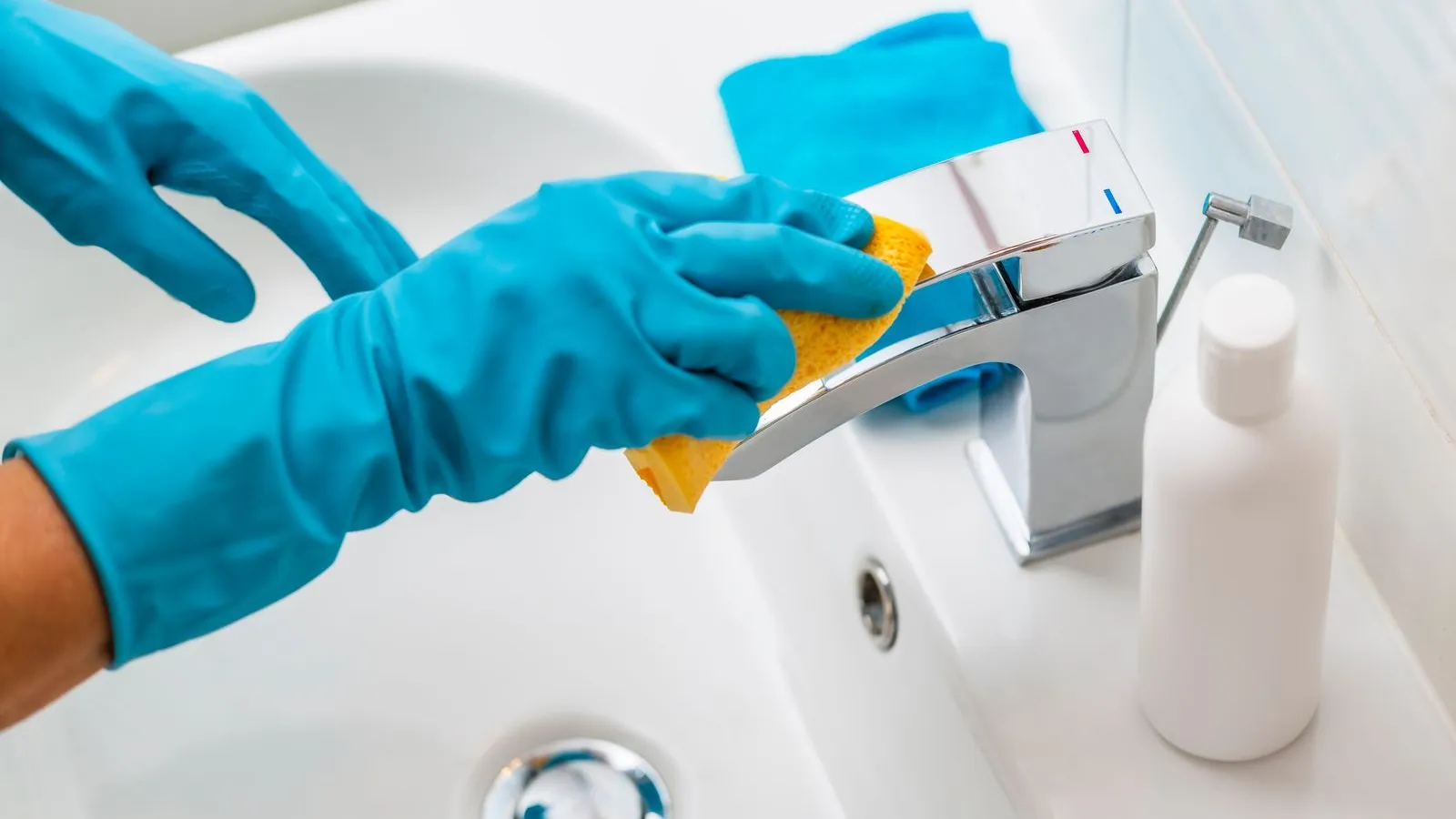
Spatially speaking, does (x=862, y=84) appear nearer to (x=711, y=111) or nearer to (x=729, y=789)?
(x=711, y=111)

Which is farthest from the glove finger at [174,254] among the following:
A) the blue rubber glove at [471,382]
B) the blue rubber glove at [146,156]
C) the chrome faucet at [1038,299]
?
the chrome faucet at [1038,299]

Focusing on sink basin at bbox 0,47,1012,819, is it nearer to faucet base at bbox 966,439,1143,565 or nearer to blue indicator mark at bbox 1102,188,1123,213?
faucet base at bbox 966,439,1143,565

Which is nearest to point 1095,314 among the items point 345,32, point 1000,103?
point 1000,103

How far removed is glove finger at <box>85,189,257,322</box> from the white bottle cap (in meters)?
0.40

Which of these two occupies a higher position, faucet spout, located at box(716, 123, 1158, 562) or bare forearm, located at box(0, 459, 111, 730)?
bare forearm, located at box(0, 459, 111, 730)

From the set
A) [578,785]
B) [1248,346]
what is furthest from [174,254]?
[1248,346]

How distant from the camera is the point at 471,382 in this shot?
47 cm

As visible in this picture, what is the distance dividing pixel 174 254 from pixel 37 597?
20cm

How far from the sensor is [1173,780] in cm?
54

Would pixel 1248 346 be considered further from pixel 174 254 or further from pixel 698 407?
pixel 174 254

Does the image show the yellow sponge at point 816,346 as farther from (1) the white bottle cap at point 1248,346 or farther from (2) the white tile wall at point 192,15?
(2) the white tile wall at point 192,15

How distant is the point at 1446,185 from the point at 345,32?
653 millimetres

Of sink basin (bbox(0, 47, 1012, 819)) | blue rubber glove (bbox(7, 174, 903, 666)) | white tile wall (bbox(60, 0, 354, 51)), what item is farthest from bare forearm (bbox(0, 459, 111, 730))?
white tile wall (bbox(60, 0, 354, 51))

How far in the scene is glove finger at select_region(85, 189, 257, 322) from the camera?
598mm
